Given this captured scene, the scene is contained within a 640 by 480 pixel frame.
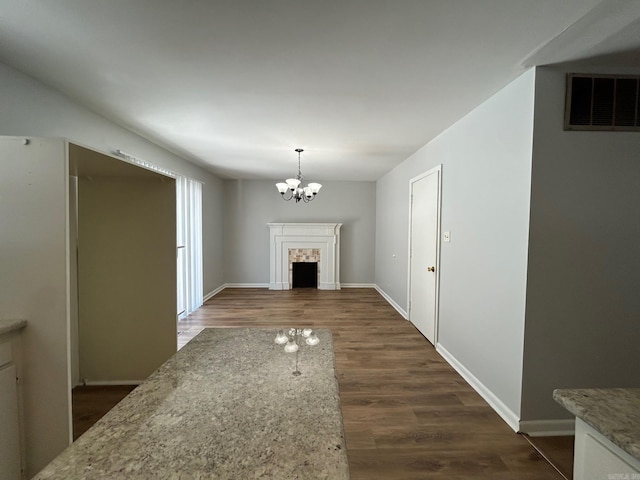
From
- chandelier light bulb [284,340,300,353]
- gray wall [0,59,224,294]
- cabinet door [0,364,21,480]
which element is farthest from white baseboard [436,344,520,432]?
gray wall [0,59,224,294]

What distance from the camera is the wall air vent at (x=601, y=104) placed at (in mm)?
1871

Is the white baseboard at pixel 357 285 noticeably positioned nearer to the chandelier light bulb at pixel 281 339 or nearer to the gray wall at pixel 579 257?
the gray wall at pixel 579 257

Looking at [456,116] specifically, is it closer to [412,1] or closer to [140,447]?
[412,1]

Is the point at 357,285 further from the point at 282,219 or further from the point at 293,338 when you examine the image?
the point at 293,338

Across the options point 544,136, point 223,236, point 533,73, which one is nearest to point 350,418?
point 544,136

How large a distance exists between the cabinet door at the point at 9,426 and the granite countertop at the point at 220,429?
103 centimetres

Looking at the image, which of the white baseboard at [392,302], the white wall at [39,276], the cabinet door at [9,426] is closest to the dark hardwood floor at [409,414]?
the white baseboard at [392,302]

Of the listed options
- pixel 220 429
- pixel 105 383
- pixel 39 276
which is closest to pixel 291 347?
pixel 220 429

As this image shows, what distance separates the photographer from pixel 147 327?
2.51 meters

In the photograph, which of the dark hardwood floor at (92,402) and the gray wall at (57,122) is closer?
the gray wall at (57,122)

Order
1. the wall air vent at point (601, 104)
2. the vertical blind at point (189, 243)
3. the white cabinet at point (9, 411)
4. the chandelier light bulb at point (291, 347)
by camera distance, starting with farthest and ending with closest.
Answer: the vertical blind at point (189, 243), the wall air vent at point (601, 104), the white cabinet at point (9, 411), the chandelier light bulb at point (291, 347)

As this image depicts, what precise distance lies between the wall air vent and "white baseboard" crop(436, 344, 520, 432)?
2.07 meters

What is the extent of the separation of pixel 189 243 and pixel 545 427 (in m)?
4.77

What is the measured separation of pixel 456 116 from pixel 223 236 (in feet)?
17.3
